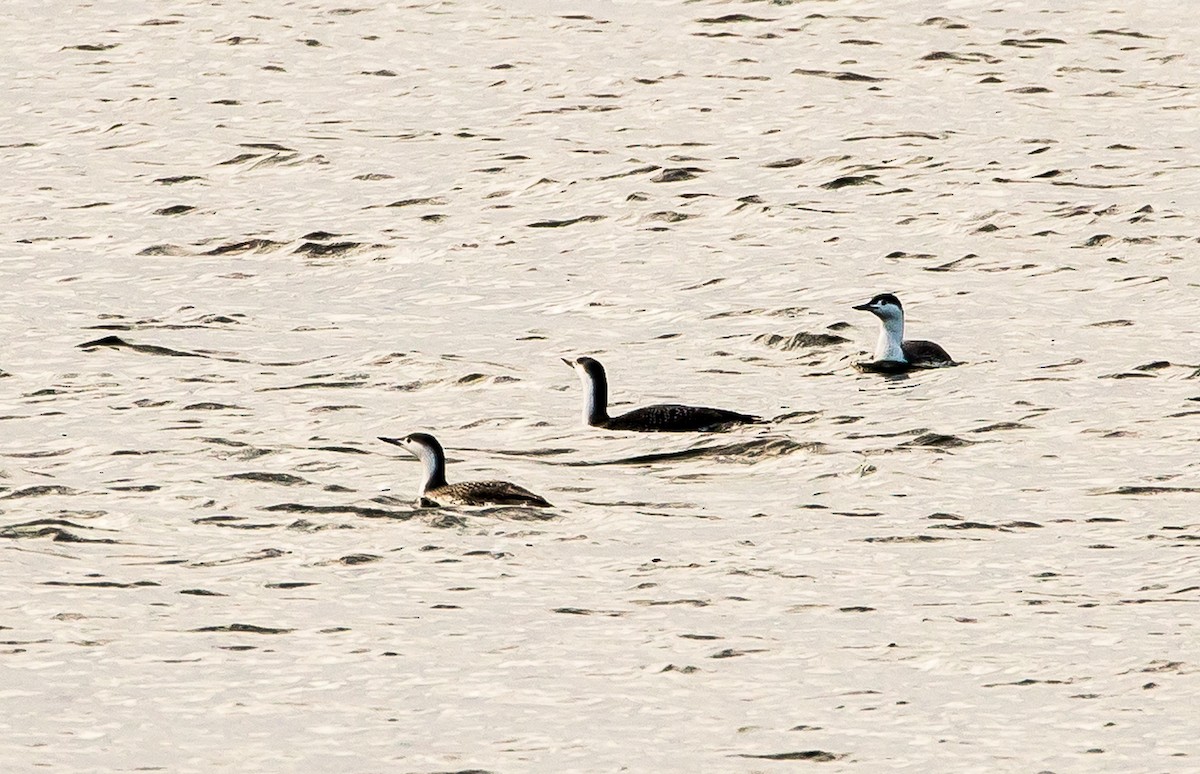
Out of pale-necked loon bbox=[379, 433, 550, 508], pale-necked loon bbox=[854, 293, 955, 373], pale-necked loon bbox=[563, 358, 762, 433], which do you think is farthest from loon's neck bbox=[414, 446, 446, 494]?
pale-necked loon bbox=[854, 293, 955, 373]

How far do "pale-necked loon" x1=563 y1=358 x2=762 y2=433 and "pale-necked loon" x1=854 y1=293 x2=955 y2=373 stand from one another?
2.76 meters

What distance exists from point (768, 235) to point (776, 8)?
49.6ft

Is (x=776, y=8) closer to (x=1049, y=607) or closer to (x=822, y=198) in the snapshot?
(x=822, y=198)

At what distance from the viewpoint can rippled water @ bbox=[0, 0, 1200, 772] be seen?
12.2 m

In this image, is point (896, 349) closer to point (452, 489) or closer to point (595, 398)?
point (595, 398)

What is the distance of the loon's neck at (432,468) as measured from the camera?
16.6 metres

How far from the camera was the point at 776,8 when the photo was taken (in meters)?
41.8

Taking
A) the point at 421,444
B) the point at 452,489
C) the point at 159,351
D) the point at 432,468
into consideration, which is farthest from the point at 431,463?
the point at 159,351

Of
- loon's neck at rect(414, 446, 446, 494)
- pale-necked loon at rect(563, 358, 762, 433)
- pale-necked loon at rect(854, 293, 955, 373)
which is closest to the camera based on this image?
loon's neck at rect(414, 446, 446, 494)

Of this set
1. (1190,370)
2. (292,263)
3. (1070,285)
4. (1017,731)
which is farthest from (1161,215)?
(1017,731)

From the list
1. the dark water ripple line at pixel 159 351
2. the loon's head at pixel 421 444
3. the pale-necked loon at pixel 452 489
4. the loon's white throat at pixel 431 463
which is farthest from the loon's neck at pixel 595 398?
the dark water ripple line at pixel 159 351

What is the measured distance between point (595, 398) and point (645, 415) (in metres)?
0.52

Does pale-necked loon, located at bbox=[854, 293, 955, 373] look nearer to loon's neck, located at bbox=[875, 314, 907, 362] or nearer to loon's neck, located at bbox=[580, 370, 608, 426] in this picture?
loon's neck, located at bbox=[875, 314, 907, 362]

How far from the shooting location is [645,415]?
19297 mm
